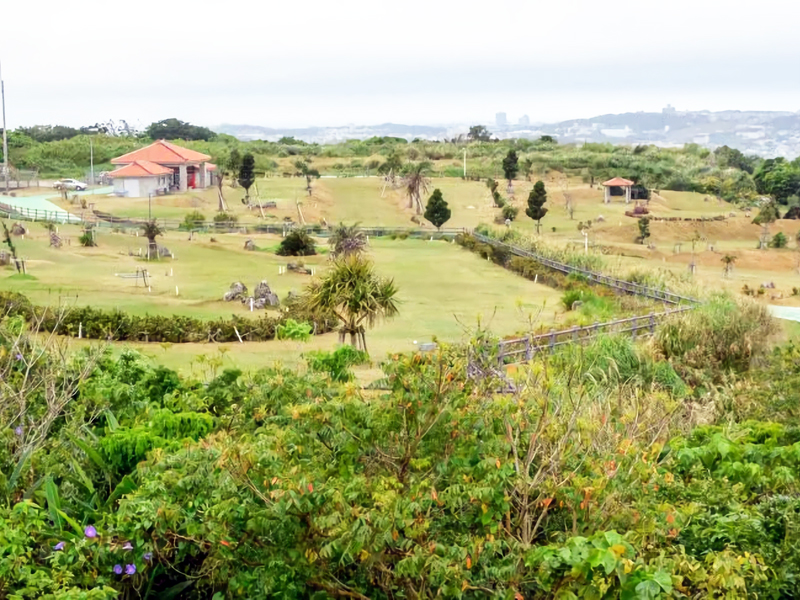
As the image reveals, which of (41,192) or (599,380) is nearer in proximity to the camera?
(599,380)

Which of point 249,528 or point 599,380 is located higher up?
point 249,528

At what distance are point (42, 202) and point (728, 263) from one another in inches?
1312

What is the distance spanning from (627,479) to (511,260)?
27241mm

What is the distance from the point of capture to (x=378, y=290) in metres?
19.1

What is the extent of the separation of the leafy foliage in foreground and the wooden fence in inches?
662

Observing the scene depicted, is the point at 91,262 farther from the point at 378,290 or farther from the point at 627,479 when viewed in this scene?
the point at 627,479

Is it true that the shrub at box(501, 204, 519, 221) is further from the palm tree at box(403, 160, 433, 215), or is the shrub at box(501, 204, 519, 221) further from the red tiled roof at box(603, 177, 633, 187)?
the red tiled roof at box(603, 177, 633, 187)

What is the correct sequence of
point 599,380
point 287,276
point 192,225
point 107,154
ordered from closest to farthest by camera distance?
point 599,380
point 287,276
point 192,225
point 107,154

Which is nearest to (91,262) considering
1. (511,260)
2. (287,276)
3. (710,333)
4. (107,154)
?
(287,276)

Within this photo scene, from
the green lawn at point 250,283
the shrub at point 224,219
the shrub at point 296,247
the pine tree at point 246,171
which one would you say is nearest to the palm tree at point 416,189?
the pine tree at point 246,171

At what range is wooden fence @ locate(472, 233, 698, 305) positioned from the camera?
23961 mm

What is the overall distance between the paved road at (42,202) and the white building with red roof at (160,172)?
206cm

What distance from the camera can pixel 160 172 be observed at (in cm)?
5288

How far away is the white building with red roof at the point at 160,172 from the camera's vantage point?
52.5 metres
